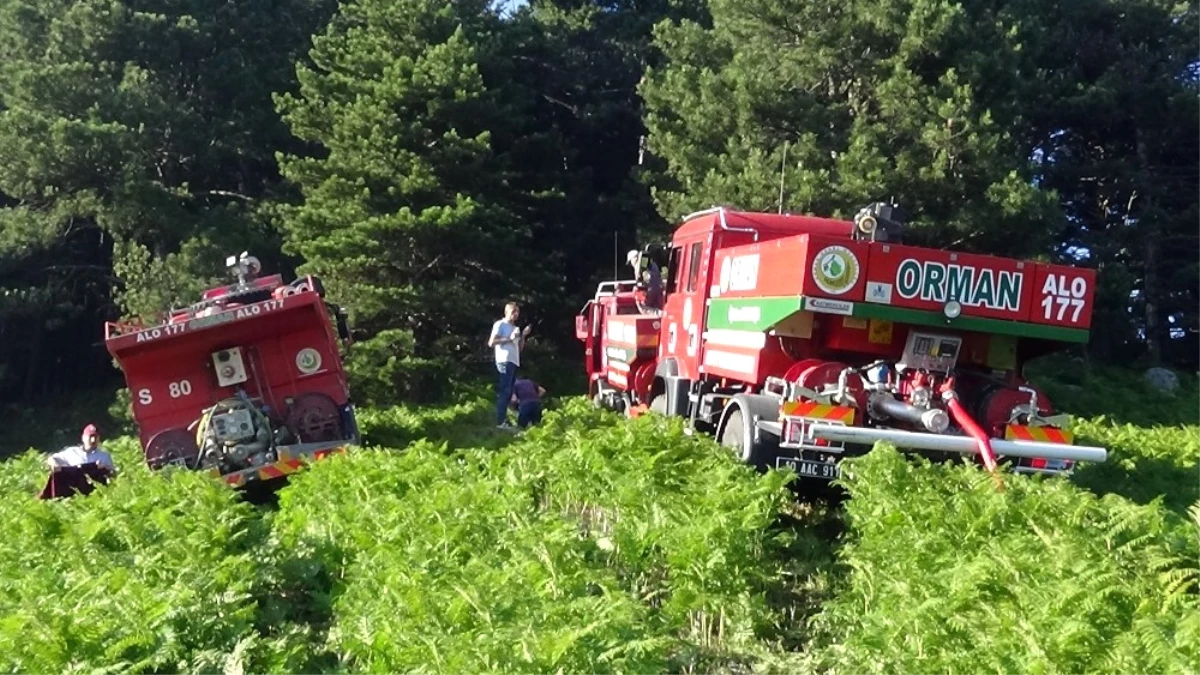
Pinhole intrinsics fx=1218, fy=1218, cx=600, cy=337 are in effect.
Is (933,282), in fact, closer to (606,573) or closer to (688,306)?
(688,306)

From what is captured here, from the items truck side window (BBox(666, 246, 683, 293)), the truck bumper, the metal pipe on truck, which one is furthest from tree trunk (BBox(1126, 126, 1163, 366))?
the truck bumper

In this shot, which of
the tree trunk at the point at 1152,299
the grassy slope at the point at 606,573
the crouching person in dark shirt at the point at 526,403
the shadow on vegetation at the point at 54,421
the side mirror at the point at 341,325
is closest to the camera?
the grassy slope at the point at 606,573

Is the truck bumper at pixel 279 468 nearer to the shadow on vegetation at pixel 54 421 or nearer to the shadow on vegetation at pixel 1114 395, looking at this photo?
the shadow on vegetation at pixel 1114 395

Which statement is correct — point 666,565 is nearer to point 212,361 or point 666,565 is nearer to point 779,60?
point 212,361

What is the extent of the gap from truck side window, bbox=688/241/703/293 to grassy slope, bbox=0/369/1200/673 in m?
2.66

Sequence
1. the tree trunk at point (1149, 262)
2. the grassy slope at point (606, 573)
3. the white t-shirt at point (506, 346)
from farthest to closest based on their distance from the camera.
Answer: the tree trunk at point (1149, 262)
the white t-shirt at point (506, 346)
the grassy slope at point (606, 573)

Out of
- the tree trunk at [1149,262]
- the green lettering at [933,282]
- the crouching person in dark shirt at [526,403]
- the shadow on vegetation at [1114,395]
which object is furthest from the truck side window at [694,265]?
the tree trunk at [1149,262]

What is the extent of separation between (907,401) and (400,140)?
47.7ft

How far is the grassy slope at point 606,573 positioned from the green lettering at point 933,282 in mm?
1365

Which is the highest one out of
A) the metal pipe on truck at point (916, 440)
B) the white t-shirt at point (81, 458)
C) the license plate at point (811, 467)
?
the metal pipe on truck at point (916, 440)

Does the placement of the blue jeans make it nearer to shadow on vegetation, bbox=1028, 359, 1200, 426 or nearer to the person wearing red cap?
the person wearing red cap

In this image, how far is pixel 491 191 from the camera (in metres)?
23.3

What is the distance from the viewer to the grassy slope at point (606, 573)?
18.2ft

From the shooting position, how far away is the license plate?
9.32 metres
